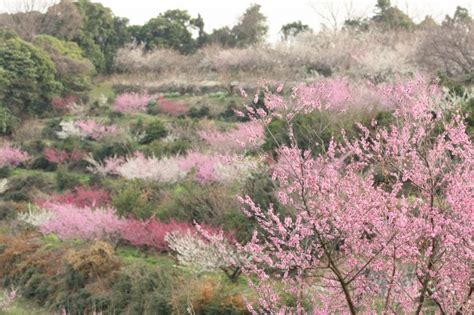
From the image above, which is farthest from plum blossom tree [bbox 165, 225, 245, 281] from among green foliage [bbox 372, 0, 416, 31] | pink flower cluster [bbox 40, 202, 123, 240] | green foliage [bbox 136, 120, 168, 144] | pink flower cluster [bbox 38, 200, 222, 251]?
green foliage [bbox 372, 0, 416, 31]

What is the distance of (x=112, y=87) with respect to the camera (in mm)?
28844

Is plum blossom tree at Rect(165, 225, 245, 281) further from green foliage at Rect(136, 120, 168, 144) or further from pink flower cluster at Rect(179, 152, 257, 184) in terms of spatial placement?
green foliage at Rect(136, 120, 168, 144)

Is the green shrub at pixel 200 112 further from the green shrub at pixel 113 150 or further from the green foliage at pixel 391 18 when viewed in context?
the green foliage at pixel 391 18

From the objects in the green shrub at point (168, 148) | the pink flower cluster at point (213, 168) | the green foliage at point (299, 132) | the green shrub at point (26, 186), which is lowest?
the green shrub at point (26, 186)

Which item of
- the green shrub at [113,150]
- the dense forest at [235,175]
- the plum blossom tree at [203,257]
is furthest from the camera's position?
the green shrub at [113,150]

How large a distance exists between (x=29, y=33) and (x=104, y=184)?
21.2m

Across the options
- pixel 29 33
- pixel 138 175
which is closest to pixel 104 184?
pixel 138 175

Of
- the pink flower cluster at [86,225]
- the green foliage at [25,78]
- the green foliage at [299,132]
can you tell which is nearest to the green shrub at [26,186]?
the pink flower cluster at [86,225]

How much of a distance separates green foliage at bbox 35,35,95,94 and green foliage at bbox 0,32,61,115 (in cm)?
129

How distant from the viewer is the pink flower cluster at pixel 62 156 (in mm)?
16422

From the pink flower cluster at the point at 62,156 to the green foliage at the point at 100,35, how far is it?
1774 cm

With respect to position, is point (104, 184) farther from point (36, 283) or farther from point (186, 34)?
point (186, 34)

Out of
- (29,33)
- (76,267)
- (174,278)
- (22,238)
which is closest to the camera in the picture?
(174,278)

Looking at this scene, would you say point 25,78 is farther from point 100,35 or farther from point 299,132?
point 299,132
